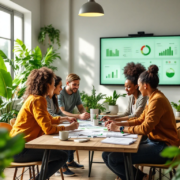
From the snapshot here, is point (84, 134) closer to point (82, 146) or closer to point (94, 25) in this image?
point (82, 146)

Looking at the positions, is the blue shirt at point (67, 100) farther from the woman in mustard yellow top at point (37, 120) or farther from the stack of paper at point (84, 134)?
the stack of paper at point (84, 134)

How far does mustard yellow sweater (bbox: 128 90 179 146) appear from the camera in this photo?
232 centimetres

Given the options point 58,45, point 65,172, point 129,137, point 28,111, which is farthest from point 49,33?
point 129,137

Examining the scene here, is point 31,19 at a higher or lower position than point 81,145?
higher

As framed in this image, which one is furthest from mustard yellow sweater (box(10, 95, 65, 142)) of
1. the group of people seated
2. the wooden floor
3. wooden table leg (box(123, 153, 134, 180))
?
the wooden floor

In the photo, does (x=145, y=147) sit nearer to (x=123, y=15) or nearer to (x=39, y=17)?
(x=123, y=15)

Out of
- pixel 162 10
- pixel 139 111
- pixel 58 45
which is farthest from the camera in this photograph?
pixel 58 45

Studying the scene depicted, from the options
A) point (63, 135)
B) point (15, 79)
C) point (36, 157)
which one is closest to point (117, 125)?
point (63, 135)

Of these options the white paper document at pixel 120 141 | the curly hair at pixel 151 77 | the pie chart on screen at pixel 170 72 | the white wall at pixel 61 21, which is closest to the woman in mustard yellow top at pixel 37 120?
the white paper document at pixel 120 141

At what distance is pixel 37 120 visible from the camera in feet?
7.77

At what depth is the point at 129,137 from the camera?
2.30 metres

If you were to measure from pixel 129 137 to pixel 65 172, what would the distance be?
152 cm

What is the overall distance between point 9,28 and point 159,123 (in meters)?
3.49

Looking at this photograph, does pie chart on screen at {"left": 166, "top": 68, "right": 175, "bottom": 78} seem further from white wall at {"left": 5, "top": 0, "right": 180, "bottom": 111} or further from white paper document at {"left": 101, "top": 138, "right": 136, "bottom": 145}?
white paper document at {"left": 101, "top": 138, "right": 136, "bottom": 145}
